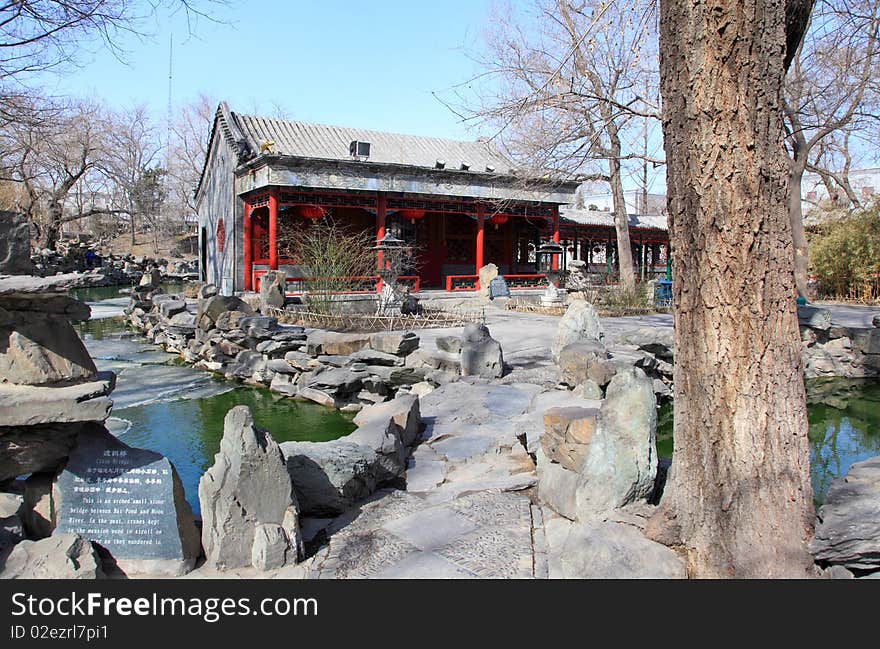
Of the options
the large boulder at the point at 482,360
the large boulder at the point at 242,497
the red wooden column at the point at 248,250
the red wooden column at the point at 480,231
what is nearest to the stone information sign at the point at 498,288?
the red wooden column at the point at 480,231

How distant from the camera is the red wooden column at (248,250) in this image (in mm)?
18984

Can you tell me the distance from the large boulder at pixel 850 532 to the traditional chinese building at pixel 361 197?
13.4 m

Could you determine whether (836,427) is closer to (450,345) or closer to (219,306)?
(450,345)

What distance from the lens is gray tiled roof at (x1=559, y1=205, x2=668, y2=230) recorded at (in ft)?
86.3

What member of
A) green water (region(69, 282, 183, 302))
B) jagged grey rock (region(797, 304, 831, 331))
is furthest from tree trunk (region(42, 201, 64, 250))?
jagged grey rock (region(797, 304, 831, 331))

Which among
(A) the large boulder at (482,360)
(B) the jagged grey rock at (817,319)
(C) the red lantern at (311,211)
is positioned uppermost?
(C) the red lantern at (311,211)

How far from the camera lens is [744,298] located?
294 centimetres

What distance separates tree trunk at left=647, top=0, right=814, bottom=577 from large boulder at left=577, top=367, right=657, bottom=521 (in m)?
0.54

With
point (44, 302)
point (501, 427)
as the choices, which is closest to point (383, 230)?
point (501, 427)

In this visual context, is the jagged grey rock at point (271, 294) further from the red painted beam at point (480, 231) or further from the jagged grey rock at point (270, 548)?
the jagged grey rock at point (270, 548)

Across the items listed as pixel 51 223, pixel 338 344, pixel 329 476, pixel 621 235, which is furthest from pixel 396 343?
pixel 51 223

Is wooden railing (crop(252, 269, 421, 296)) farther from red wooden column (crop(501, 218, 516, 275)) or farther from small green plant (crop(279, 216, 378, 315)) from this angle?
red wooden column (crop(501, 218, 516, 275))
